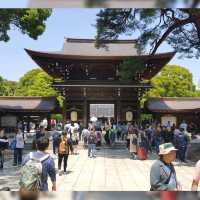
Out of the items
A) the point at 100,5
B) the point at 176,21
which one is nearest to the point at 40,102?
the point at 176,21

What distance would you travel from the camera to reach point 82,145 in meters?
18.3

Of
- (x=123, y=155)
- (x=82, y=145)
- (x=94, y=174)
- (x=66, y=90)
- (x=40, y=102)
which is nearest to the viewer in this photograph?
(x=94, y=174)

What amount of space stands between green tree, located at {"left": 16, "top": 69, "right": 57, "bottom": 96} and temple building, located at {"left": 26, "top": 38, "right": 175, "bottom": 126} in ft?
10.3

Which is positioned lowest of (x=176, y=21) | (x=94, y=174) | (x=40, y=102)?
(x=94, y=174)

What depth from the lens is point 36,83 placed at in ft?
93.4

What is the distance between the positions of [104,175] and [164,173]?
267 inches

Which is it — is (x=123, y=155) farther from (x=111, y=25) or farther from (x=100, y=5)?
(x=100, y=5)

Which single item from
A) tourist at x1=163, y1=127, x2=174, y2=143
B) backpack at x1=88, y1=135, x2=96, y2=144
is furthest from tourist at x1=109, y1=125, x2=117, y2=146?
tourist at x1=163, y1=127, x2=174, y2=143

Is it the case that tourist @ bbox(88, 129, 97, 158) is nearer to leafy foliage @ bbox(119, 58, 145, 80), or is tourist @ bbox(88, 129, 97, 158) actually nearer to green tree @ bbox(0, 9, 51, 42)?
leafy foliage @ bbox(119, 58, 145, 80)

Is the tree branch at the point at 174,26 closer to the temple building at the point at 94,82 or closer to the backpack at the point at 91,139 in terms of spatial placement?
the backpack at the point at 91,139

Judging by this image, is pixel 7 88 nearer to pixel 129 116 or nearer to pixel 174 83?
pixel 129 116

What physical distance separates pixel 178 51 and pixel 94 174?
528 centimetres

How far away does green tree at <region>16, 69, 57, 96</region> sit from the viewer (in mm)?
27312

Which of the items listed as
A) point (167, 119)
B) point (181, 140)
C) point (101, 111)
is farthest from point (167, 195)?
point (101, 111)
